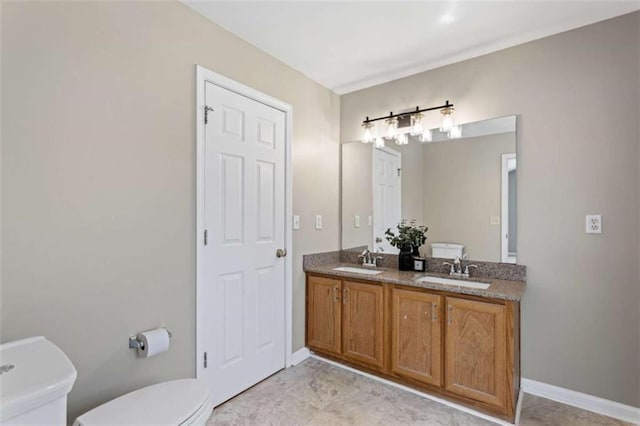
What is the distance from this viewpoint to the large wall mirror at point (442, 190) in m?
2.37

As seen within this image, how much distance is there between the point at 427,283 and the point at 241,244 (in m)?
1.28

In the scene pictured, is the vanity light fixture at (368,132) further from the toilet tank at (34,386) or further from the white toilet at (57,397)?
the toilet tank at (34,386)

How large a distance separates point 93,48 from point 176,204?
84 centimetres

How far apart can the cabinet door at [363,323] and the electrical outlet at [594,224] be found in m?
1.34

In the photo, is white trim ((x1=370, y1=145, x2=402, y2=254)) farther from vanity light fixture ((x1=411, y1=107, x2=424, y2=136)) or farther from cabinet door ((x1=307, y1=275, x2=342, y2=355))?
cabinet door ((x1=307, y1=275, x2=342, y2=355))

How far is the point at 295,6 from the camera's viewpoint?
1.92 m

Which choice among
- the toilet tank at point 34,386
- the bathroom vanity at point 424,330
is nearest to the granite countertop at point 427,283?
the bathroom vanity at point 424,330

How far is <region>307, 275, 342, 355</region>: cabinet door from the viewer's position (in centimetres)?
263

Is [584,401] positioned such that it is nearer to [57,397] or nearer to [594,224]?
[594,224]

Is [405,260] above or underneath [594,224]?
underneath

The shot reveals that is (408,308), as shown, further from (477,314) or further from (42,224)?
(42,224)

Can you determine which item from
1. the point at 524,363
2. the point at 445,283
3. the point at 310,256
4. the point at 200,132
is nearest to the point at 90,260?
the point at 200,132

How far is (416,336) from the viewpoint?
2215 millimetres

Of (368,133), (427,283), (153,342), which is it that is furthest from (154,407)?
(368,133)
